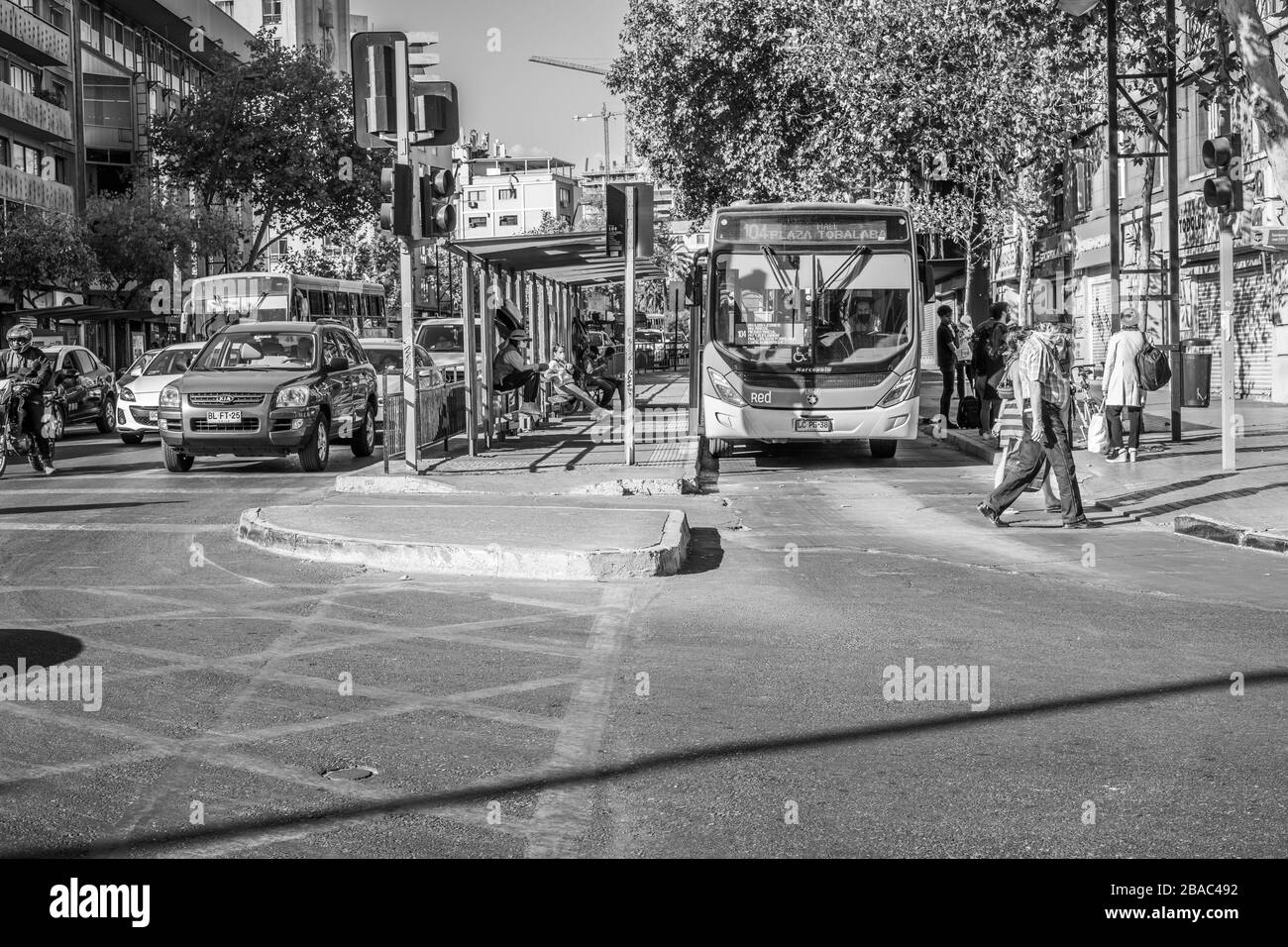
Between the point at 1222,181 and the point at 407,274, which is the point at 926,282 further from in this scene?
the point at 407,274

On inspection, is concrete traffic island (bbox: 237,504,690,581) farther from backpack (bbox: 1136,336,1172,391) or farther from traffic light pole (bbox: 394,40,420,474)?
backpack (bbox: 1136,336,1172,391)

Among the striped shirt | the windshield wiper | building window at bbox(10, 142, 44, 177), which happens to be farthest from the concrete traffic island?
building window at bbox(10, 142, 44, 177)

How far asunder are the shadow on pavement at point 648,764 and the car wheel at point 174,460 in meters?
14.1

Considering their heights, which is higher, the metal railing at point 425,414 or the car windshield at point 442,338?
the car windshield at point 442,338

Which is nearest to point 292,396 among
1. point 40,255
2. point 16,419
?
point 16,419

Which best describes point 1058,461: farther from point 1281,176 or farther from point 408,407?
point 408,407

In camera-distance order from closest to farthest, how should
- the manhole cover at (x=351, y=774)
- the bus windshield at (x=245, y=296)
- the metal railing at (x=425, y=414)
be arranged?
the manhole cover at (x=351, y=774) → the metal railing at (x=425, y=414) → the bus windshield at (x=245, y=296)

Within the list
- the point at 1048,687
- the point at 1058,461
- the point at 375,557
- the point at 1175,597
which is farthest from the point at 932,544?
the point at 1048,687

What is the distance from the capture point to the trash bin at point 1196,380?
2777 cm

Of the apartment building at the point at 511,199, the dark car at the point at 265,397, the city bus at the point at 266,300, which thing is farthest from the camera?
the apartment building at the point at 511,199

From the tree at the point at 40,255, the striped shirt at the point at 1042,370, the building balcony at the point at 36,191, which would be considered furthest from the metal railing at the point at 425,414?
the building balcony at the point at 36,191

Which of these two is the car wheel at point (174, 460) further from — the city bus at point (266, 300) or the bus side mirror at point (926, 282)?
the city bus at point (266, 300)

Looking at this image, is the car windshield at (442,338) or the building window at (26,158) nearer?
the car windshield at (442,338)
